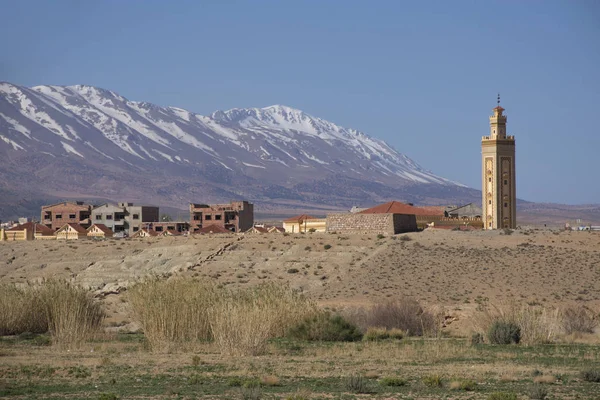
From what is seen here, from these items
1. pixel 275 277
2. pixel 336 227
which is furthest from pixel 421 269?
pixel 336 227

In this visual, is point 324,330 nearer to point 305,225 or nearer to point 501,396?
point 501,396

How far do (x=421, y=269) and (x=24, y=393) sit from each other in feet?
141

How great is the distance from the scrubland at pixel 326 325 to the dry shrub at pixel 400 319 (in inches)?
3.3

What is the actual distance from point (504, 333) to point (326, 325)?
647 centimetres

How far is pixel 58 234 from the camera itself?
343 ft

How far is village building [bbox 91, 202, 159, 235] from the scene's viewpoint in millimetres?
124062

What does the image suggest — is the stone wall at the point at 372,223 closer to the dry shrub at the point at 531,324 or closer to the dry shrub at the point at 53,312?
the dry shrub at the point at 531,324

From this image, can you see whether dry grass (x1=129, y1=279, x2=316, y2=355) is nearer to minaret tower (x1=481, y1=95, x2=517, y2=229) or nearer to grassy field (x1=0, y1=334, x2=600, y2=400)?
grassy field (x1=0, y1=334, x2=600, y2=400)

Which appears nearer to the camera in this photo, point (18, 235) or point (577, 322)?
point (577, 322)

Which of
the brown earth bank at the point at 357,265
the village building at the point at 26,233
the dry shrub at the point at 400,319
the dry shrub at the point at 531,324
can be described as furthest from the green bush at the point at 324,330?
the village building at the point at 26,233

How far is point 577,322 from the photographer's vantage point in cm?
4322

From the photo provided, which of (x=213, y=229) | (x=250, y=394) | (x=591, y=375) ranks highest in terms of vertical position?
(x=213, y=229)

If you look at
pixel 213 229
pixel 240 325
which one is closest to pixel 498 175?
pixel 213 229

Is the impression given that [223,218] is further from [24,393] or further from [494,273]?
[24,393]
